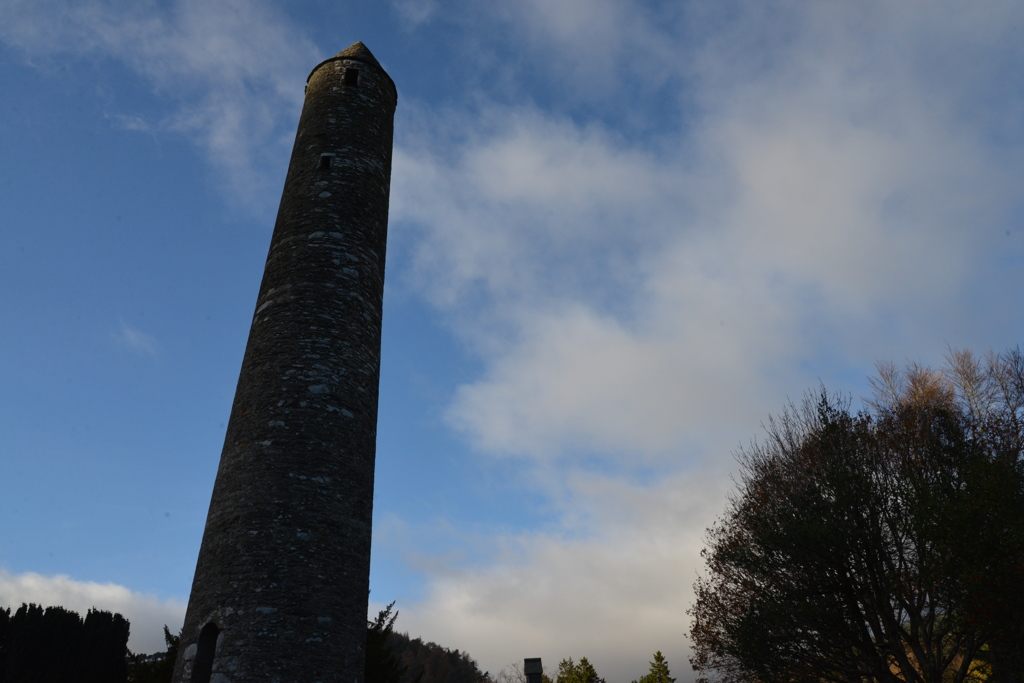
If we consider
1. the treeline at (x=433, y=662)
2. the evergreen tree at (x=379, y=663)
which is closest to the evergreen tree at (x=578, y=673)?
the treeline at (x=433, y=662)

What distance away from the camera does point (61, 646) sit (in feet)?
53.2

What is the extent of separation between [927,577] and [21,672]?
2116cm

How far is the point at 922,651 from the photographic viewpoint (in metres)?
16.1

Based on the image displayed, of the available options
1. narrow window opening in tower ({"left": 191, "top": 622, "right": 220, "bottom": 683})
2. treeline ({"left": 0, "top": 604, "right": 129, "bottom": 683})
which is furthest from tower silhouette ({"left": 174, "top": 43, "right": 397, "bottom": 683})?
treeline ({"left": 0, "top": 604, "right": 129, "bottom": 683})

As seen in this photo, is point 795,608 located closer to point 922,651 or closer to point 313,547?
point 922,651

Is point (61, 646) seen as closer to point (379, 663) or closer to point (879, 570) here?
point (379, 663)

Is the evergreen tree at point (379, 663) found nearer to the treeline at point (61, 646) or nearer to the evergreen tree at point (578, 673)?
the treeline at point (61, 646)

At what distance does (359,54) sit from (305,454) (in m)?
9.27

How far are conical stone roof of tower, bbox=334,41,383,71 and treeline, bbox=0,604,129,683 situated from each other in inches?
589

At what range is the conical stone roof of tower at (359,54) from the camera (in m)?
14.1

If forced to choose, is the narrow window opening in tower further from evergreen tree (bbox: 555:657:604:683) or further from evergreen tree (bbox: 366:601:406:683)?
evergreen tree (bbox: 555:657:604:683)

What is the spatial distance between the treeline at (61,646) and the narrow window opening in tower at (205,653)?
34.2 ft

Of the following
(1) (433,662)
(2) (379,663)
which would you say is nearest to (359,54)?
(2) (379,663)

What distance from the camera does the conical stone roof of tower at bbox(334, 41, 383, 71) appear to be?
14141 mm
